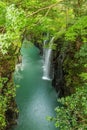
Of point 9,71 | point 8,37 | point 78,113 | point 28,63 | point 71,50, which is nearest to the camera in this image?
point 8,37

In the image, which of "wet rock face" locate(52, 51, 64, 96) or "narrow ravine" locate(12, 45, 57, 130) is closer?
"narrow ravine" locate(12, 45, 57, 130)

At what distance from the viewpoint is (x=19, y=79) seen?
24516mm

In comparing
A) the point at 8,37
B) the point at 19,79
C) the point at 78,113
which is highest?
the point at 8,37

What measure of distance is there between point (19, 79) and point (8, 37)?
60.5ft

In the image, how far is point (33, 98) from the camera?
2062cm

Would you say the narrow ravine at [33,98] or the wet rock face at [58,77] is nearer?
the narrow ravine at [33,98]

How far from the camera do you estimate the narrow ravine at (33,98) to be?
54.6ft

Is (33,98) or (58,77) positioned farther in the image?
(58,77)

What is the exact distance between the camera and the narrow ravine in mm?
16656

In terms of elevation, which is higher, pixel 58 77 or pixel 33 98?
pixel 58 77

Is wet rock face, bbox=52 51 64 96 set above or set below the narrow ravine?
above

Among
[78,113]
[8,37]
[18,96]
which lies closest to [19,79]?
[18,96]

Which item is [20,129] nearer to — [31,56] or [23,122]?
[23,122]

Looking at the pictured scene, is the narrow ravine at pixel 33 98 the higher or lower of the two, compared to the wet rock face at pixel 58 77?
lower
